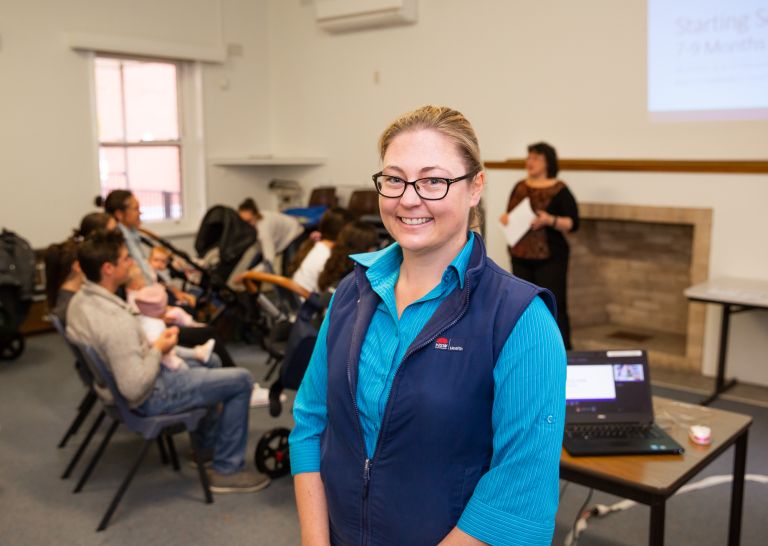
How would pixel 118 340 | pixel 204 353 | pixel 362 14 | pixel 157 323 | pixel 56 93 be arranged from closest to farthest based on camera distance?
pixel 118 340, pixel 157 323, pixel 204 353, pixel 56 93, pixel 362 14

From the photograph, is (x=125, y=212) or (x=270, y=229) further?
(x=270, y=229)

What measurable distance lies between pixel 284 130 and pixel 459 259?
Answer: 6948 mm

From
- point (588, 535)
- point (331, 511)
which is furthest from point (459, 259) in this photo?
point (588, 535)

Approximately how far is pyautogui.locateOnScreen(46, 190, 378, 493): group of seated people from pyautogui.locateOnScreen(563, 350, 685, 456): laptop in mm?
1514

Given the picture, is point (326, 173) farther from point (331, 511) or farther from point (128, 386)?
point (331, 511)

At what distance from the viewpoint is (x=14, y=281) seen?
198 inches

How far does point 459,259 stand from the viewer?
134cm

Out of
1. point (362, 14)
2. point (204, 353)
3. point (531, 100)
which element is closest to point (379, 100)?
point (362, 14)

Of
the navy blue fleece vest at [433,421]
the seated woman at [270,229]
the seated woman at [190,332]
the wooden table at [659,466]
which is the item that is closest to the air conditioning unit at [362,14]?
the seated woman at [270,229]

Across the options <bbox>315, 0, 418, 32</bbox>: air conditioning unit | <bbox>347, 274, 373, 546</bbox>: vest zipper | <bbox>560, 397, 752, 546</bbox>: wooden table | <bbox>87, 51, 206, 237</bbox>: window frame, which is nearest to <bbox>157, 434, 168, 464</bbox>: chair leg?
<bbox>560, 397, 752, 546</bbox>: wooden table

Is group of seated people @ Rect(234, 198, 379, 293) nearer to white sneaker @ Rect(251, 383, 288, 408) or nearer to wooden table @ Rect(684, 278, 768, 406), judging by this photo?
white sneaker @ Rect(251, 383, 288, 408)

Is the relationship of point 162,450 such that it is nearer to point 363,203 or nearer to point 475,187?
point 475,187

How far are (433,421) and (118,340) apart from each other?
6.65 ft

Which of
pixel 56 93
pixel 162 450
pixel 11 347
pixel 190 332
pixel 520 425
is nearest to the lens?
pixel 520 425
